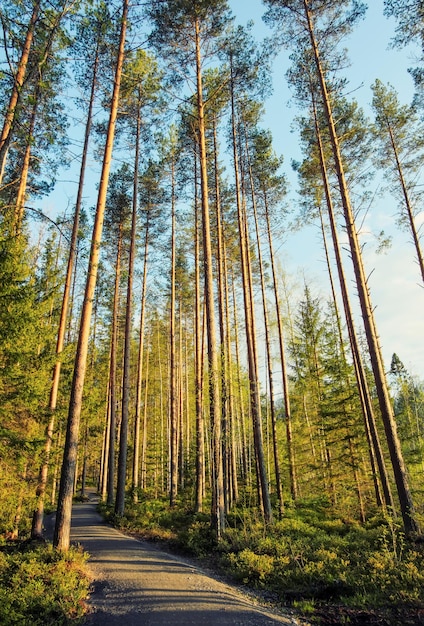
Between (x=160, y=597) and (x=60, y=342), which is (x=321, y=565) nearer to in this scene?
(x=160, y=597)

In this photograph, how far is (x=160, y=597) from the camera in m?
5.45

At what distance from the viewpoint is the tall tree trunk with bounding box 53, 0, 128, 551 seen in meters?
7.39

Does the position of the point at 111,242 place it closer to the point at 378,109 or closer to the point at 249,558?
the point at 378,109

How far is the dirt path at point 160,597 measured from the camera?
15.3 feet

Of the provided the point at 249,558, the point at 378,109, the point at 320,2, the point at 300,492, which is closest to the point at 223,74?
the point at 320,2

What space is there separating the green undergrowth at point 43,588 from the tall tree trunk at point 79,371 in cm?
50

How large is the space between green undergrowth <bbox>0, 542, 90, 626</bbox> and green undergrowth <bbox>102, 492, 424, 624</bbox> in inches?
121

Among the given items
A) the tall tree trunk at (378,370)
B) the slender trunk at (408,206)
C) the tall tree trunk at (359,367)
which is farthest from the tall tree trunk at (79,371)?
the slender trunk at (408,206)

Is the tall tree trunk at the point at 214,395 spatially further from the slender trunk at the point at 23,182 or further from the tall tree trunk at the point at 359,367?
the slender trunk at the point at 23,182

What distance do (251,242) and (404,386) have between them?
48.8 ft

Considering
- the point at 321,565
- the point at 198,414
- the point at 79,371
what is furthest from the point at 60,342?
the point at 321,565

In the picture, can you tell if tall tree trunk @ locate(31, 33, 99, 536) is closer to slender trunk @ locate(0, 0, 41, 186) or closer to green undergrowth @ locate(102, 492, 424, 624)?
slender trunk @ locate(0, 0, 41, 186)

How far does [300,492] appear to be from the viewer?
18922 mm

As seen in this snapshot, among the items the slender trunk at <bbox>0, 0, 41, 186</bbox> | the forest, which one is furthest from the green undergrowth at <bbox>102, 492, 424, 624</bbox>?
the slender trunk at <bbox>0, 0, 41, 186</bbox>
